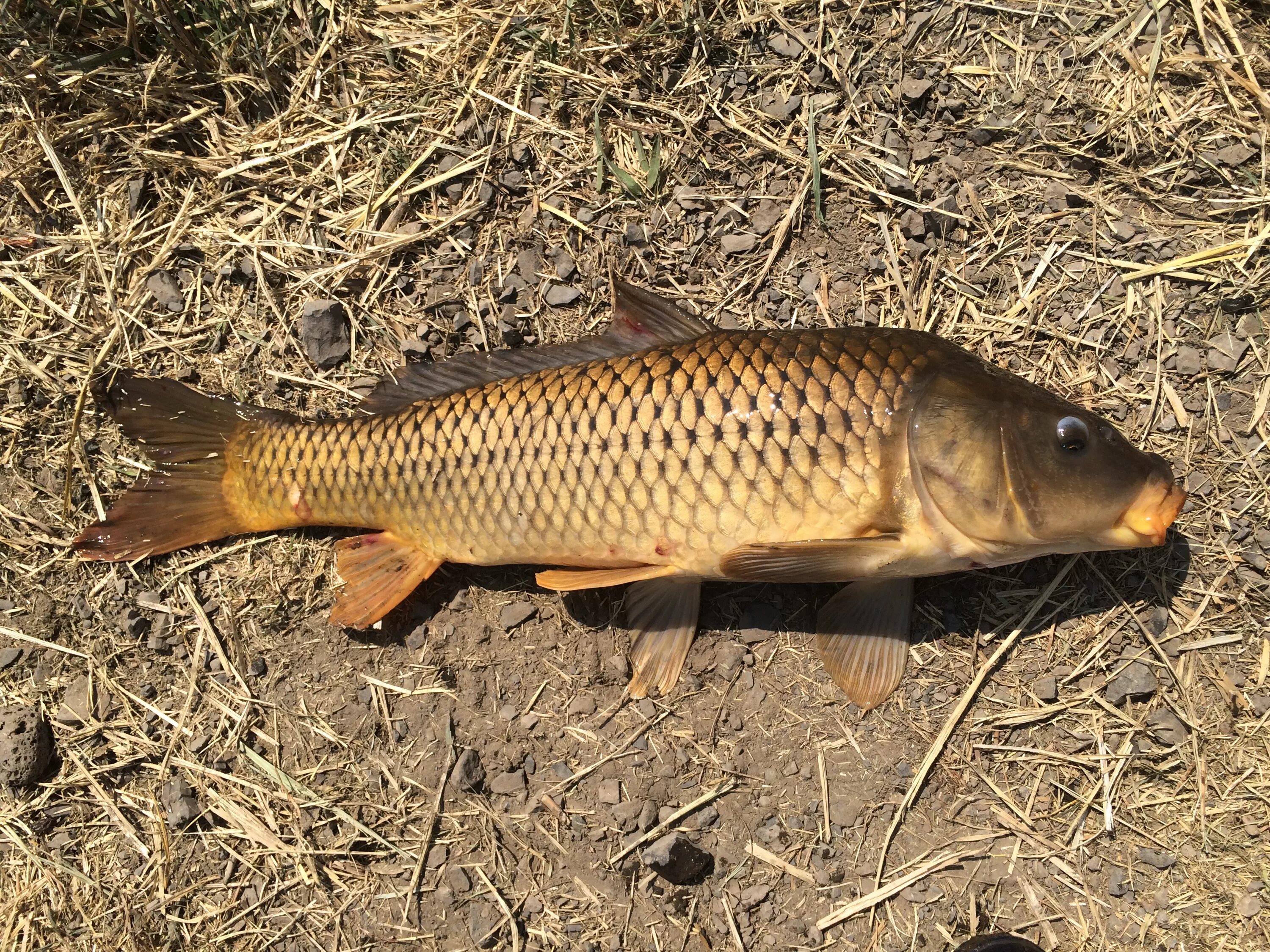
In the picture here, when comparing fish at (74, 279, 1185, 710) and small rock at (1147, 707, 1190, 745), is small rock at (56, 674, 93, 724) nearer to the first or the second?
fish at (74, 279, 1185, 710)

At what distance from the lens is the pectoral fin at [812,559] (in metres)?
1.76

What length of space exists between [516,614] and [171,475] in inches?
40.3

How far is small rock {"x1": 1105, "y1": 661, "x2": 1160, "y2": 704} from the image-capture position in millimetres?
2084

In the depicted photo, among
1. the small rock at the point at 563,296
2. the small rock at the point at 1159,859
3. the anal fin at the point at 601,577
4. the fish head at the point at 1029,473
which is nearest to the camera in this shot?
the fish head at the point at 1029,473

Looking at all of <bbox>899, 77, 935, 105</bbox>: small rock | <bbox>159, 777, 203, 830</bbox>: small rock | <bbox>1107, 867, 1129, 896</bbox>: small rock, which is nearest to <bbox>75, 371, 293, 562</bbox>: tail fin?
<bbox>159, 777, 203, 830</bbox>: small rock

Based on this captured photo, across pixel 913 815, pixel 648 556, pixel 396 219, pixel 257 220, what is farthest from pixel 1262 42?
pixel 257 220

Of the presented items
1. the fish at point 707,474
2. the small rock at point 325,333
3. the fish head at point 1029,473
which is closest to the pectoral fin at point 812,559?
the fish at point 707,474

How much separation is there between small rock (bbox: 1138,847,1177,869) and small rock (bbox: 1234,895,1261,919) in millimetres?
168

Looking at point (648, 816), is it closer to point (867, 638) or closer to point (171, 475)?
point (867, 638)

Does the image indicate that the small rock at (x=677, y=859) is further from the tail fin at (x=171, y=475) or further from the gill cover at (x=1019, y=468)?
the tail fin at (x=171, y=475)

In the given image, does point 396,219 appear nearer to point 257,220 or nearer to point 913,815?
point 257,220

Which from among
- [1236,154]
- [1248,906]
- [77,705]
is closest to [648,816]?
[1248,906]

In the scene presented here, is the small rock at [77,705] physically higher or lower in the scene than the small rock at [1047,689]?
lower

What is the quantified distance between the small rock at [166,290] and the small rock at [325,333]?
370mm
